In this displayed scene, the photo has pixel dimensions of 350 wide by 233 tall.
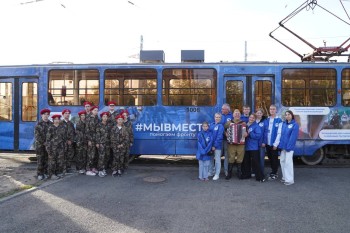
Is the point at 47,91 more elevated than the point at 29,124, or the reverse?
the point at 47,91

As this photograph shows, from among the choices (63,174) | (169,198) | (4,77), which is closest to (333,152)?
(169,198)

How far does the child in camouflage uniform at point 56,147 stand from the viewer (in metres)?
8.76

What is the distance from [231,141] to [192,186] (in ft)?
4.95

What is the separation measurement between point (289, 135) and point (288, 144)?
22cm

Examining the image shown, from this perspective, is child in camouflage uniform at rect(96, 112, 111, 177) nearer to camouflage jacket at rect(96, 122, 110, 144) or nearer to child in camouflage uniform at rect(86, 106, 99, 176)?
camouflage jacket at rect(96, 122, 110, 144)

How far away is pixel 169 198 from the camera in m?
7.05

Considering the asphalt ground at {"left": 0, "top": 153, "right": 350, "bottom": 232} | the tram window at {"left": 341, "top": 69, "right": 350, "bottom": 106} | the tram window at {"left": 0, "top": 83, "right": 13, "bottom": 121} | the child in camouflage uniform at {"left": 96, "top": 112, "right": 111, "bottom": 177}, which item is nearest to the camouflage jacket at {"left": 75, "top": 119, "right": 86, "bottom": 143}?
the child in camouflage uniform at {"left": 96, "top": 112, "right": 111, "bottom": 177}

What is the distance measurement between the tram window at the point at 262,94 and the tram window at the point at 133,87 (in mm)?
2932

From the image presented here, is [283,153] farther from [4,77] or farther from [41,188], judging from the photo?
[4,77]

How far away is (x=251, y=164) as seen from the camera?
8.95 metres

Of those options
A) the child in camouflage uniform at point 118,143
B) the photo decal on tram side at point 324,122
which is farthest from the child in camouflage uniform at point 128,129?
the photo decal on tram side at point 324,122

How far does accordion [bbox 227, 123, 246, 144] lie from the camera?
855cm

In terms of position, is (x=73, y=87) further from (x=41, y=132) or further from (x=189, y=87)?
(x=189, y=87)

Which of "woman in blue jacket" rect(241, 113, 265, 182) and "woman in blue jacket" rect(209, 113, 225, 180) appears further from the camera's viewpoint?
"woman in blue jacket" rect(209, 113, 225, 180)
